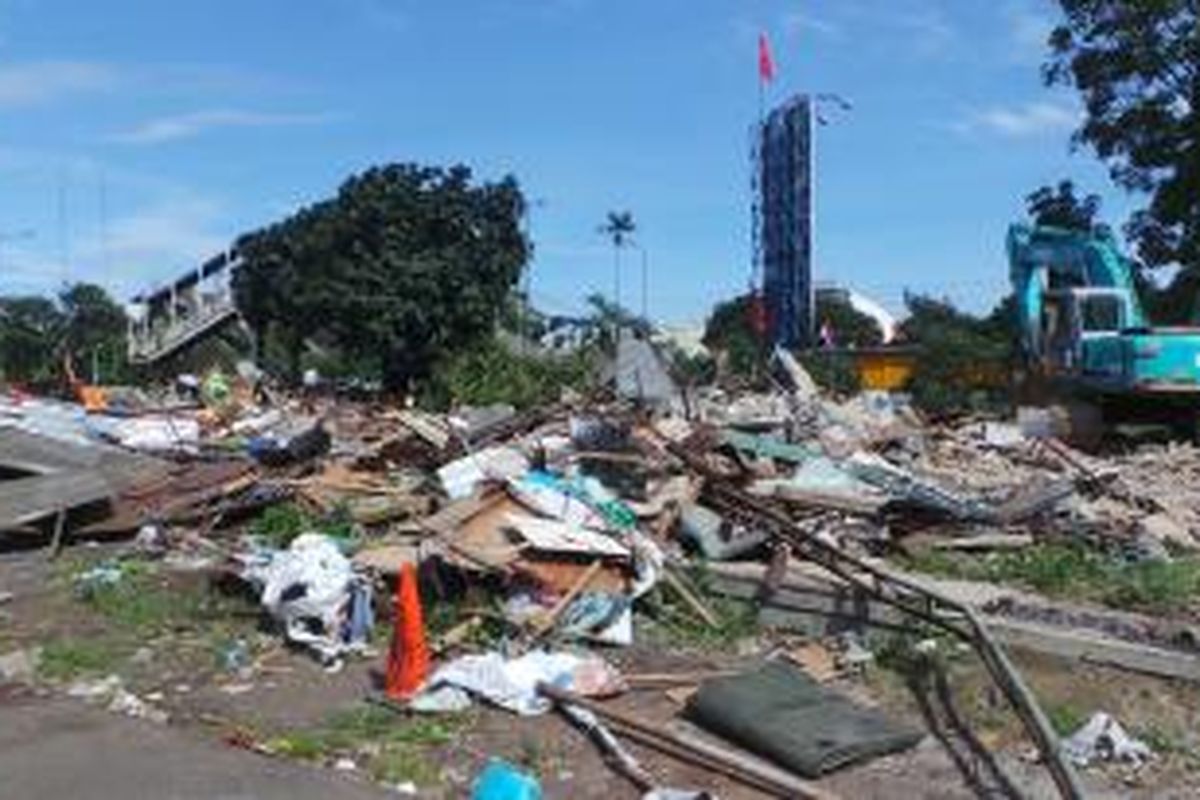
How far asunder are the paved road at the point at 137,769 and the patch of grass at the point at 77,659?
1518 millimetres

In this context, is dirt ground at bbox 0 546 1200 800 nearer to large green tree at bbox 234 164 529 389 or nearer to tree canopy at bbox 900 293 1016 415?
tree canopy at bbox 900 293 1016 415

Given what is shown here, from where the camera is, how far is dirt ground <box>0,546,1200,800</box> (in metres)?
8.66

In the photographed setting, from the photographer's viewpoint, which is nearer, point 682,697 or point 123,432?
point 682,697

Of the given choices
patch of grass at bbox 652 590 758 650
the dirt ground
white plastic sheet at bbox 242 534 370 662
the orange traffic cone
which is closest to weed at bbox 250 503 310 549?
the dirt ground

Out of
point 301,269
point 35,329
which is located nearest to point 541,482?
point 301,269

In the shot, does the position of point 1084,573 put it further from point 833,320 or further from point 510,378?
point 833,320

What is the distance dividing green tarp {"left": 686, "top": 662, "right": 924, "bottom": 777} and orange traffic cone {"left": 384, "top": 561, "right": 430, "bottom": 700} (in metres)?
1.51

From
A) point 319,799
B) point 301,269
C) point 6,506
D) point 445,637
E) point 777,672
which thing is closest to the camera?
point 319,799

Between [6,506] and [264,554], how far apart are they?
13.7 ft

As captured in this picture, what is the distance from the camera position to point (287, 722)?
10008 mm

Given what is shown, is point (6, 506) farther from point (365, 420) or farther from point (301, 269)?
point (301, 269)

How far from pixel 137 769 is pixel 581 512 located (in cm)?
449

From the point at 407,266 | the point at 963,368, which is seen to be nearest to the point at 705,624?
the point at 963,368

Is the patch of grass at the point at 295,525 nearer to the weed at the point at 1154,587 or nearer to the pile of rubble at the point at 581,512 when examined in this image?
the pile of rubble at the point at 581,512
